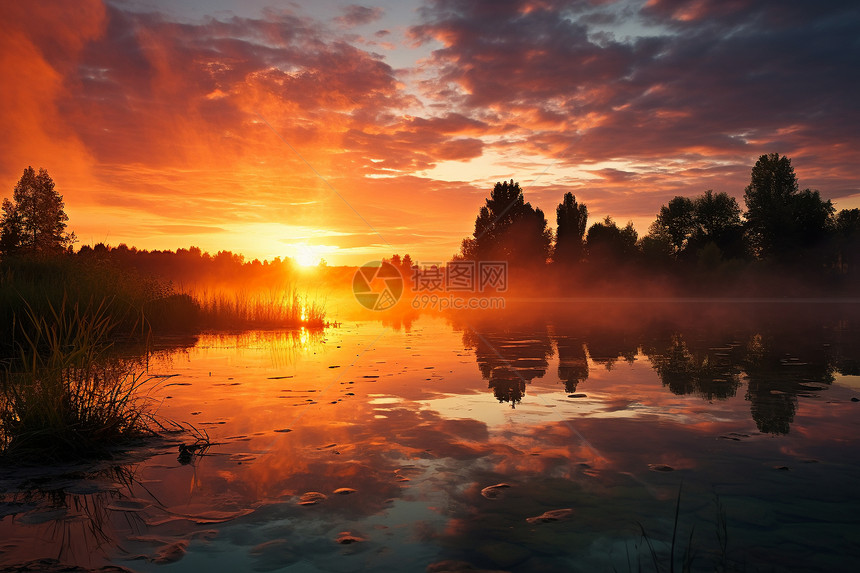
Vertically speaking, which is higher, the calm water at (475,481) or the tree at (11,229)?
the tree at (11,229)

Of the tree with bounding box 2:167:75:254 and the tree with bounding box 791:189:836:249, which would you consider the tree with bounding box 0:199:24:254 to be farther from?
the tree with bounding box 791:189:836:249

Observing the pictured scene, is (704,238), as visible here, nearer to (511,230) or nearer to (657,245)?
(657,245)

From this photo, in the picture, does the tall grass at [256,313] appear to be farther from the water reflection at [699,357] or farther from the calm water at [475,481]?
the calm water at [475,481]

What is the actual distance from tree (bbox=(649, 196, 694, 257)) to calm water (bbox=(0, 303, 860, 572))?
8354 centimetres

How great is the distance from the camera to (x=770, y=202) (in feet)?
227

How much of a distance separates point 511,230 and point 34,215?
176ft

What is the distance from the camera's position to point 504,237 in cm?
7094

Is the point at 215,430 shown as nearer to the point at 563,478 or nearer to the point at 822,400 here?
the point at 563,478

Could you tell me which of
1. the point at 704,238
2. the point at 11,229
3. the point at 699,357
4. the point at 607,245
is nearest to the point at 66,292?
the point at 699,357

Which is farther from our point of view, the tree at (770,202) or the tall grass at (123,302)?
the tree at (770,202)

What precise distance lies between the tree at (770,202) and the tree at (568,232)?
857 inches

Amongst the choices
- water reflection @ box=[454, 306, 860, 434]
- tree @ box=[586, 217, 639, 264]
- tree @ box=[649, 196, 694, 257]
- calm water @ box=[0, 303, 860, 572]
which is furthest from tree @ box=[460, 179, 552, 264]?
calm water @ box=[0, 303, 860, 572]

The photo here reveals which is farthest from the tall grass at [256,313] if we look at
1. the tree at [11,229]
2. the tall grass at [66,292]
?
the tree at [11,229]

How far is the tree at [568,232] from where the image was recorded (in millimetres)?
70938
